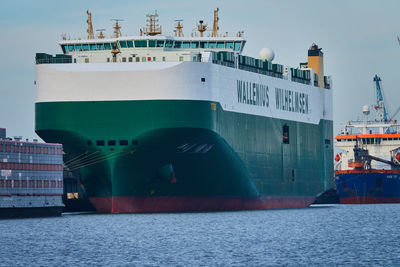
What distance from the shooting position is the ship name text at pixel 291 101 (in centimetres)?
9689

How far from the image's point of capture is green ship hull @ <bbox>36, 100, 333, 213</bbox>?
7838 centimetres

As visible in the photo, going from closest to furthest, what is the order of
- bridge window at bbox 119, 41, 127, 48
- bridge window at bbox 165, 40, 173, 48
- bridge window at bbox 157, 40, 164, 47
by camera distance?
bridge window at bbox 119, 41, 127, 48, bridge window at bbox 157, 40, 164, 47, bridge window at bbox 165, 40, 173, 48

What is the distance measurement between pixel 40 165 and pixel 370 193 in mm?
54508

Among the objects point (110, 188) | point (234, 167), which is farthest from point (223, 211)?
point (110, 188)

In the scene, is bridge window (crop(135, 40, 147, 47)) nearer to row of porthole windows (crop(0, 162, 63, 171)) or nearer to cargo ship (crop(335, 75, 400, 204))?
row of porthole windows (crop(0, 162, 63, 171))

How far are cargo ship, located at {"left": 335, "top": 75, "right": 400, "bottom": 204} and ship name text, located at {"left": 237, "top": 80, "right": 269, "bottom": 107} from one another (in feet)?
118

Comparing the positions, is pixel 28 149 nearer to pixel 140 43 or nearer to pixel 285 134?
pixel 140 43

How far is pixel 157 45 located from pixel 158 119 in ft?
30.7

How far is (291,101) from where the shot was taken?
99.7m

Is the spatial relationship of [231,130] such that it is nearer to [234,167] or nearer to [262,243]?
[234,167]

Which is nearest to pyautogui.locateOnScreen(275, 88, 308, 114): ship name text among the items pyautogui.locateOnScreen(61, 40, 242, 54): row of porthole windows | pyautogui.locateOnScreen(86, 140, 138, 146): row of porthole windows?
pyautogui.locateOnScreen(61, 40, 242, 54): row of porthole windows

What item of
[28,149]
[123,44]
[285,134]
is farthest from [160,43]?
[285,134]

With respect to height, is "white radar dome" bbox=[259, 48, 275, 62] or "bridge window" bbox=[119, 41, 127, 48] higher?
"white radar dome" bbox=[259, 48, 275, 62]

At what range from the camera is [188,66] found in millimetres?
80438
